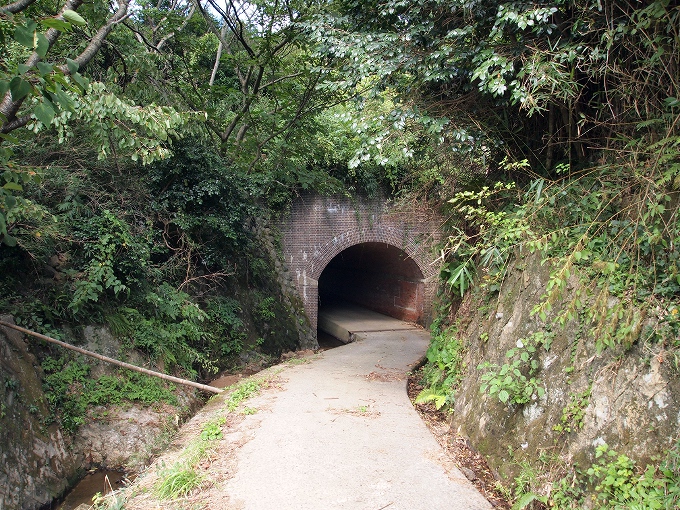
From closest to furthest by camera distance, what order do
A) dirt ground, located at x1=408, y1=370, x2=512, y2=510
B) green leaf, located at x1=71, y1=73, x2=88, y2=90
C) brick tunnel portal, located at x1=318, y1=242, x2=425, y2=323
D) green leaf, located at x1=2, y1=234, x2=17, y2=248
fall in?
green leaf, located at x1=71, y1=73, x2=88, y2=90 < green leaf, located at x1=2, y1=234, x2=17, y2=248 < dirt ground, located at x1=408, y1=370, x2=512, y2=510 < brick tunnel portal, located at x1=318, y1=242, x2=425, y2=323

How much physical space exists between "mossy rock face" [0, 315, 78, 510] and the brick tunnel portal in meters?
8.22

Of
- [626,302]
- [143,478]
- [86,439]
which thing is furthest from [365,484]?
[86,439]

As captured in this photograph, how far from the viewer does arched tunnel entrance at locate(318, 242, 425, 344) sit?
1339cm

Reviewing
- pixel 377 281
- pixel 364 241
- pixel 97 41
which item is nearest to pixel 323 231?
pixel 364 241

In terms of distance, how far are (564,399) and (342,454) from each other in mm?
2031

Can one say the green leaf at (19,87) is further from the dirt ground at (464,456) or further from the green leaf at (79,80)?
the dirt ground at (464,456)

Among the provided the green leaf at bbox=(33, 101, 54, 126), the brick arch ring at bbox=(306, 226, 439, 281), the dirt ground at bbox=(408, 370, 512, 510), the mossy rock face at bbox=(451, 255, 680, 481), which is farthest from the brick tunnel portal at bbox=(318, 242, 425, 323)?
the green leaf at bbox=(33, 101, 54, 126)

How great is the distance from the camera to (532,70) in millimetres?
4238

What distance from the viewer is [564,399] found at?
3.54 m

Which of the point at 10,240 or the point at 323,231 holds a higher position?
the point at 10,240

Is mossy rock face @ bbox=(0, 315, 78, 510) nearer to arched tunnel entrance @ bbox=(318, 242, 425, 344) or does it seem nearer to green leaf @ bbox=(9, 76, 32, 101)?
green leaf @ bbox=(9, 76, 32, 101)

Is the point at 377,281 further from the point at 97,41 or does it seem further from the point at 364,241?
the point at 97,41

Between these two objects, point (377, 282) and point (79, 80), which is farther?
point (377, 282)

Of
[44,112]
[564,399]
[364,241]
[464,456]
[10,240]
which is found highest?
[44,112]
